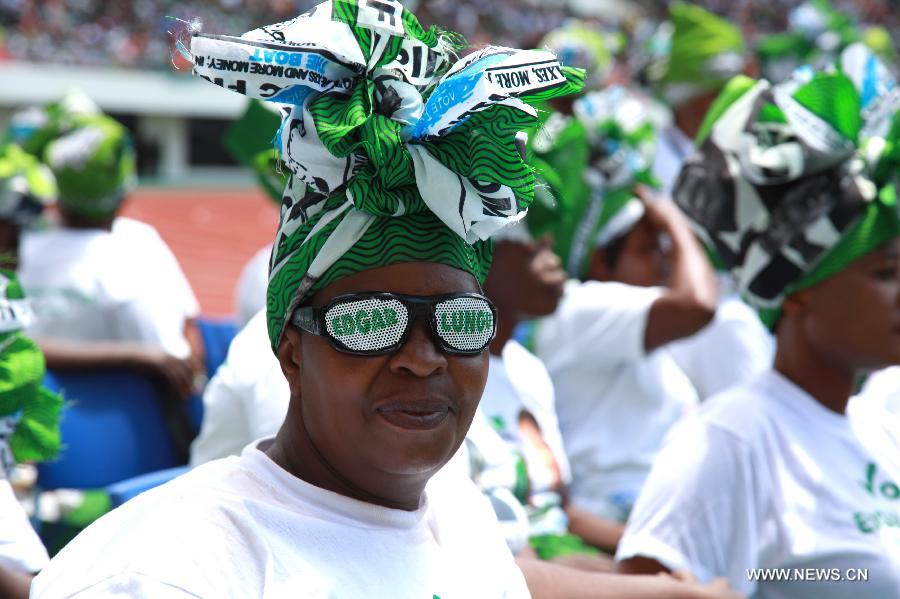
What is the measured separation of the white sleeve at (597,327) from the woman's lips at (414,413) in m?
2.20

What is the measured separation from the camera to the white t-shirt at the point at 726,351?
4211 mm

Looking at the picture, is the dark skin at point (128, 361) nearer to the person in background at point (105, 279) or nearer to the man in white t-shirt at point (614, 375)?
the person in background at point (105, 279)

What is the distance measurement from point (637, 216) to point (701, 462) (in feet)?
7.46

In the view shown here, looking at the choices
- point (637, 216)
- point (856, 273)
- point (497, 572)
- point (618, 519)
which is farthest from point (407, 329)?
point (637, 216)

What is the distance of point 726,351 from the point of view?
167 inches

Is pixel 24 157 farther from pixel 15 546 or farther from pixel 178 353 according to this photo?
pixel 15 546

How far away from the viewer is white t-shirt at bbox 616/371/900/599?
2402 millimetres

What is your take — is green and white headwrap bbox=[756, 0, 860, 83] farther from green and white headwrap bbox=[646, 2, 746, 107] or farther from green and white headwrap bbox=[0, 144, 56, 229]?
green and white headwrap bbox=[0, 144, 56, 229]

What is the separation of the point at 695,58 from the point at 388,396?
4904mm

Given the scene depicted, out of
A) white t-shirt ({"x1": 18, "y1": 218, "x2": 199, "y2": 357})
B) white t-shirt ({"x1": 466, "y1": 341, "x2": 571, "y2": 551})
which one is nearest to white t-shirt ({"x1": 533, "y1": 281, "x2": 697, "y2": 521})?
white t-shirt ({"x1": 466, "y1": 341, "x2": 571, "y2": 551})

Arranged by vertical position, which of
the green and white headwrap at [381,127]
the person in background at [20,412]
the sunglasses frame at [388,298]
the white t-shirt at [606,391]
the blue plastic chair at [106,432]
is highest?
the green and white headwrap at [381,127]

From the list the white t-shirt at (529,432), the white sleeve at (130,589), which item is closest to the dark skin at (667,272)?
the white t-shirt at (529,432)

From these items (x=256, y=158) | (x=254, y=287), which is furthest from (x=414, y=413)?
(x=254, y=287)

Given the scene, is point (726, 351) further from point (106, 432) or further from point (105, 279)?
point (105, 279)
